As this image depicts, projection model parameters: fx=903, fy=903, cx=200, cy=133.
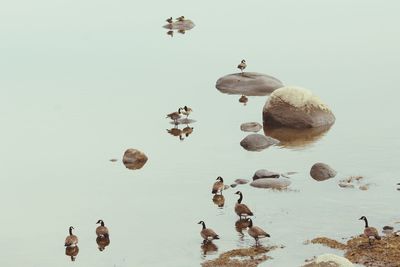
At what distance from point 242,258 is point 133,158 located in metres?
17.0

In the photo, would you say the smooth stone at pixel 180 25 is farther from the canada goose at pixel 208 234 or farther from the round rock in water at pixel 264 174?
the canada goose at pixel 208 234

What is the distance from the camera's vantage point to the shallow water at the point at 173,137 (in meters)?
41.3

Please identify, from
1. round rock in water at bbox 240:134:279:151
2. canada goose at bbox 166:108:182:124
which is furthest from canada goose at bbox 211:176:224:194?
canada goose at bbox 166:108:182:124

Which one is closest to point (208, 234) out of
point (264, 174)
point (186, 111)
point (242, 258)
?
point (242, 258)

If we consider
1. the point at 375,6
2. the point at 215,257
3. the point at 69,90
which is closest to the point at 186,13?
the point at 375,6

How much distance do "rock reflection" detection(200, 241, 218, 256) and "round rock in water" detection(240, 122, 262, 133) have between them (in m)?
20.1

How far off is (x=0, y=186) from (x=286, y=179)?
608 inches

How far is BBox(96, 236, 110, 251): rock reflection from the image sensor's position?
40059 mm

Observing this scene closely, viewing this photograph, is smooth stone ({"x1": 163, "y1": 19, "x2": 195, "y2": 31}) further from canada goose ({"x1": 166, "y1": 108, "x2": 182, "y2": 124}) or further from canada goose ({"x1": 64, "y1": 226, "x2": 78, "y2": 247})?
canada goose ({"x1": 64, "y1": 226, "x2": 78, "y2": 247})

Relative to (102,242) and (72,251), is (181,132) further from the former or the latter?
(72,251)

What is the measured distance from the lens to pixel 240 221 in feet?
139

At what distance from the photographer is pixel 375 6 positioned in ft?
363

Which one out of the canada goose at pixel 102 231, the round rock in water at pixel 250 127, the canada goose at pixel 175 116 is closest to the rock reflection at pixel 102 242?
the canada goose at pixel 102 231

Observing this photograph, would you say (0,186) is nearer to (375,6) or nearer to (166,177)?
(166,177)
